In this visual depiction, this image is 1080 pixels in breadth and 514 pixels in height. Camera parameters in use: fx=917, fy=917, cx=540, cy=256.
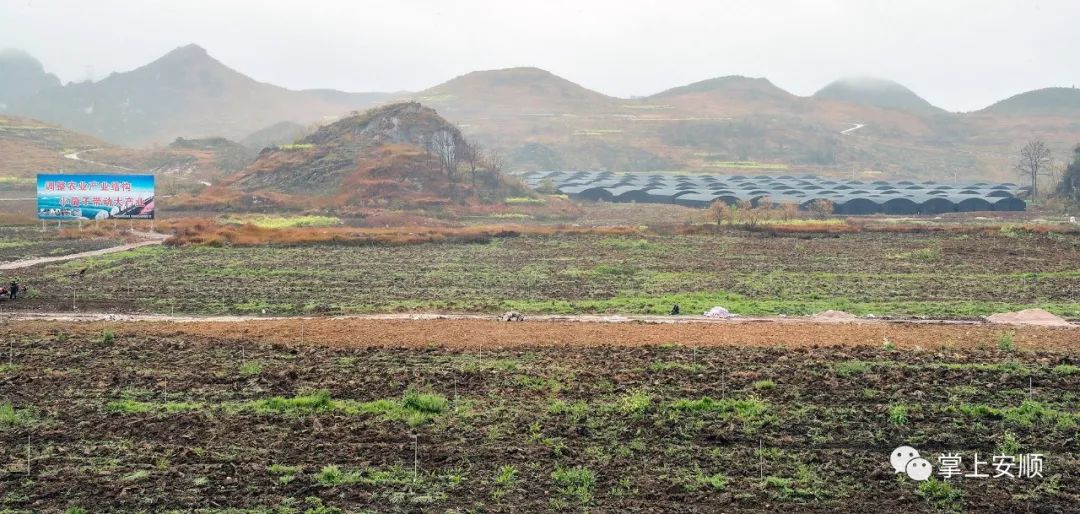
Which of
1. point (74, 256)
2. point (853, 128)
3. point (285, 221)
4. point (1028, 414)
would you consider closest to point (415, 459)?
point (1028, 414)

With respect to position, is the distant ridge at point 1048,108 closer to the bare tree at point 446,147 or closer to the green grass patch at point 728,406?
the bare tree at point 446,147

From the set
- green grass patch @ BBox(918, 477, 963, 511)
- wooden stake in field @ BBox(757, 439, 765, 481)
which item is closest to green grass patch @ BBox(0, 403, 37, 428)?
wooden stake in field @ BBox(757, 439, 765, 481)

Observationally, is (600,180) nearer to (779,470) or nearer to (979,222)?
(979,222)

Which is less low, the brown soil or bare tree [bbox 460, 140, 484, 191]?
bare tree [bbox 460, 140, 484, 191]

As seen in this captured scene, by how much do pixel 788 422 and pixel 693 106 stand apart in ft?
613

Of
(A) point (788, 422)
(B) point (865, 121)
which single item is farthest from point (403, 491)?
(B) point (865, 121)

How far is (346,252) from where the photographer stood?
4500cm

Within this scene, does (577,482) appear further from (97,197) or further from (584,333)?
(97,197)

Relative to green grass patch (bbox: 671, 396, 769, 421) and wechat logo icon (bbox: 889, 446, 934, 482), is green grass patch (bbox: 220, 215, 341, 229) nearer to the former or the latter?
green grass patch (bbox: 671, 396, 769, 421)

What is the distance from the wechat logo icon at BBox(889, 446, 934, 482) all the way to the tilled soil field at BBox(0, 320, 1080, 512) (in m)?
0.18

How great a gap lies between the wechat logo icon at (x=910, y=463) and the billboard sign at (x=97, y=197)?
4824 cm

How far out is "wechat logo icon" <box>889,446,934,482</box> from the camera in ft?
39.2

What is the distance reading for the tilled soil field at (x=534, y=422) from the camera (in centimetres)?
1144

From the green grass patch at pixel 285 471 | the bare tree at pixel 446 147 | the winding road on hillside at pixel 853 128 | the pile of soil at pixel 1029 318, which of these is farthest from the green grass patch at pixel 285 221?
the winding road on hillside at pixel 853 128
